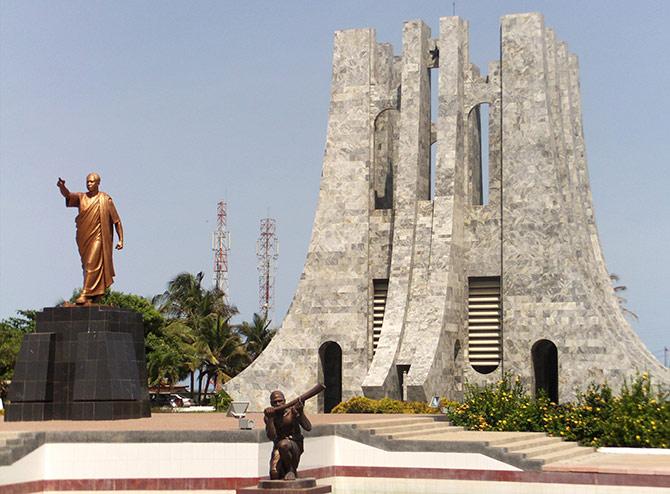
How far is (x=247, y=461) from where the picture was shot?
19719 millimetres

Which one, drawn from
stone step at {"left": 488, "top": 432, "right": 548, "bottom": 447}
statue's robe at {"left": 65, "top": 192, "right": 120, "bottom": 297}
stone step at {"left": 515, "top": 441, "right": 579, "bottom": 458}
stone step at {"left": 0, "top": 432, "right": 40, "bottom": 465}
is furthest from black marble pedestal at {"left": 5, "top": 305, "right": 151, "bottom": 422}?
stone step at {"left": 515, "top": 441, "right": 579, "bottom": 458}

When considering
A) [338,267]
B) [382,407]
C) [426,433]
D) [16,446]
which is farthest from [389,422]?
[338,267]

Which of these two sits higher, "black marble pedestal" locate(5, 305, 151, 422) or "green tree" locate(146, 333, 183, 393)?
"green tree" locate(146, 333, 183, 393)

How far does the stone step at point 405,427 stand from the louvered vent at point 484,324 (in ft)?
33.9

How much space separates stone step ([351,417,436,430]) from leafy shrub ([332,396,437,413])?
4061 millimetres

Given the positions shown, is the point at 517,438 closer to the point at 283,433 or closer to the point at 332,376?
the point at 283,433

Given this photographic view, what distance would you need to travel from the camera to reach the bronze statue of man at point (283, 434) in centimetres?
1744

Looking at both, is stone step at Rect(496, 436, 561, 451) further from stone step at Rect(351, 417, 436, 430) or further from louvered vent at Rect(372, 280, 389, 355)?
louvered vent at Rect(372, 280, 389, 355)

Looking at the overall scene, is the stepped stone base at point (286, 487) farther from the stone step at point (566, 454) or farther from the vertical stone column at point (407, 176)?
the vertical stone column at point (407, 176)

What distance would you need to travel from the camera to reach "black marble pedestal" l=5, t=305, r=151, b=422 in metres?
23.8

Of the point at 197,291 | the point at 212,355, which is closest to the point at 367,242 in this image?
the point at 212,355

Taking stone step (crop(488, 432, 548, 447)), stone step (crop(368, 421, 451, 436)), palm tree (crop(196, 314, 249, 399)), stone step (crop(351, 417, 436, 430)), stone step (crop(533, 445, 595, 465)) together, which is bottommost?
stone step (crop(533, 445, 595, 465))

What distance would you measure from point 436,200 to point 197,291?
2097 cm

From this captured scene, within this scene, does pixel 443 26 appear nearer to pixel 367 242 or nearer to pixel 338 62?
pixel 338 62
